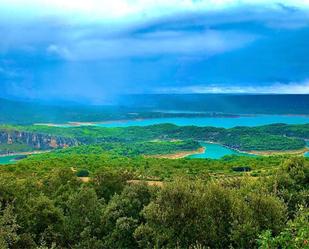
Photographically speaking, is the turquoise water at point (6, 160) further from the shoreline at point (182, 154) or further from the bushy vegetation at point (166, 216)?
the bushy vegetation at point (166, 216)

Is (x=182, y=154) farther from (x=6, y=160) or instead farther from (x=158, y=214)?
(x=158, y=214)

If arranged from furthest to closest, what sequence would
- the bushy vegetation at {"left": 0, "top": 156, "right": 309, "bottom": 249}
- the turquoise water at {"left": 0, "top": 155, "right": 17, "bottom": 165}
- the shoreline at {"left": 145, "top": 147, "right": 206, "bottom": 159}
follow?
the shoreline at {"left": 145, "top": 147, "right": 206, "bottom": 159} < the turquoise water at {"left": 0, "top": 155, "right": 17, "bottom": 165} < the bushy vegetation at {"left": 0, "top": 156, "right": 309, "bottom": 249}

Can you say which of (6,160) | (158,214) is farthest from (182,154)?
(158,214)

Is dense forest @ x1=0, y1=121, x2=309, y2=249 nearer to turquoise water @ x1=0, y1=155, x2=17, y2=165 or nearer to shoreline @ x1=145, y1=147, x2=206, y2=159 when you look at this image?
shoreline @ x1=145, y1=147, x2=206, y2=159

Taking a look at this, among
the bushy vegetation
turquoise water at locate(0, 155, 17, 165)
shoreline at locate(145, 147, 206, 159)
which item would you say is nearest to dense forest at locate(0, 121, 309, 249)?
the bushy vegetation

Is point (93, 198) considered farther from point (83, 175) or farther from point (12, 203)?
point (83, 175)

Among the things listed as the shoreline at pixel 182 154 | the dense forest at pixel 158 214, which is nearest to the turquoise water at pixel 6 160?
the shoreline at pixel 182 154

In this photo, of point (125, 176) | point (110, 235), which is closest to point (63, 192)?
point (125, 176)

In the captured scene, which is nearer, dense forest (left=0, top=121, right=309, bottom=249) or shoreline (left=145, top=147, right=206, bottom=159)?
dense forest (left=0, top=121, right=309, bottom=249)
